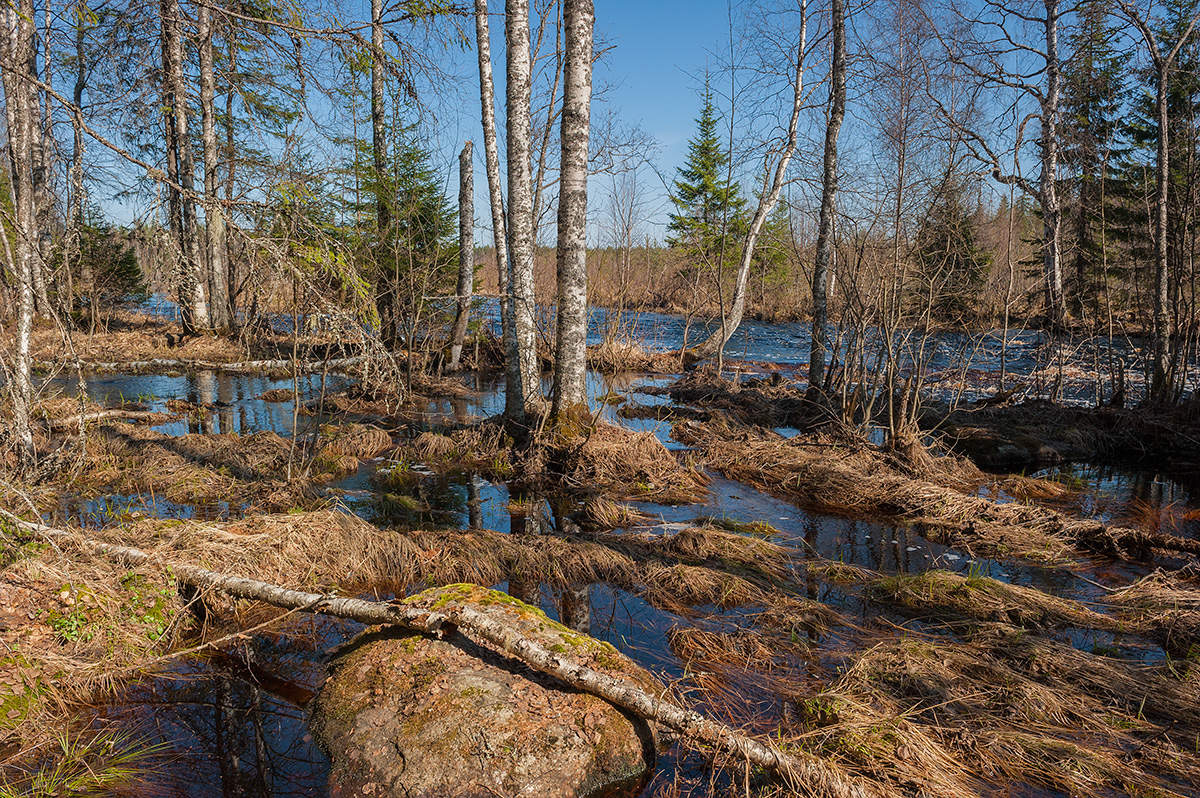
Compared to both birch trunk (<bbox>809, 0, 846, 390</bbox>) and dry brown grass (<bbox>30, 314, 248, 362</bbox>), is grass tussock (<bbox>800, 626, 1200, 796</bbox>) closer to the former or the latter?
birch trunk (<bbox>809, 0, 846, 390</bbox>)

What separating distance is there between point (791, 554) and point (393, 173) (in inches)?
478

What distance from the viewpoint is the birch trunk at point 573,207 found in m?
7.47

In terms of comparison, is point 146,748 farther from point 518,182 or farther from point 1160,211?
point 1160,211

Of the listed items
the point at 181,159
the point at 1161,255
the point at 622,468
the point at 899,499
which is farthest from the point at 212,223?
the point at 1161,255

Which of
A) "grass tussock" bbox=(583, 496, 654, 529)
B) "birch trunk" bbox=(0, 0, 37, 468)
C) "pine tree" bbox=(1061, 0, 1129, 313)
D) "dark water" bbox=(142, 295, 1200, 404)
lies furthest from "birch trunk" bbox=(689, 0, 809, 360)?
"birch trunk" bbox=(0, 0, 37, 468)

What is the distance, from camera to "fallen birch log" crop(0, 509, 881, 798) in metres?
2.83

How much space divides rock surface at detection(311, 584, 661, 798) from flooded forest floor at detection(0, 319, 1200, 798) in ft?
0.57

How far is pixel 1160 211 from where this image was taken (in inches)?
389

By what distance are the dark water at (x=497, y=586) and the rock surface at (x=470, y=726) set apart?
22 centimetres

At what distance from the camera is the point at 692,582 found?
5.08 metres

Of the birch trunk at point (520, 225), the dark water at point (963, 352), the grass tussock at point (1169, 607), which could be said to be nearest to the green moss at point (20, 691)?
the dark water at point (963, 352)

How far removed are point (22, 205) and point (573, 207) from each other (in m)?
5.15

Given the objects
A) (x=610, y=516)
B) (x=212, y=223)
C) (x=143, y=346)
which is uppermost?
(x=212, y=223)

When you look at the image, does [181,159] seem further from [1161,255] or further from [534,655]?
[1161,255]
